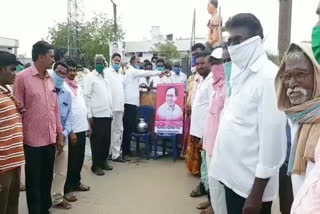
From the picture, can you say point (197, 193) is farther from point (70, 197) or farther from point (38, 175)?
point (38, 175)

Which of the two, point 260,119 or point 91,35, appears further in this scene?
point 91,35

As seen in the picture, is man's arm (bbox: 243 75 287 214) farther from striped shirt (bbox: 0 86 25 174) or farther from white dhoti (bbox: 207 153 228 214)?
striped shirt (bbox: 0 86 25 174)

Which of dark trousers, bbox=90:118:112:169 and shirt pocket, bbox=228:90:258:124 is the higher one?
shirt pocket, bbox=228:90:258:124

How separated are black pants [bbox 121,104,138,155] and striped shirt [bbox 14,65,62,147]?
3.46 m

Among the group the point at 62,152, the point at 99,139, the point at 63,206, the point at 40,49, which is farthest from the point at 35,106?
the point at 99,139

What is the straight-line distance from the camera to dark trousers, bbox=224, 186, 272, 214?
2.25 m

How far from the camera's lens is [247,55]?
2.17 meters

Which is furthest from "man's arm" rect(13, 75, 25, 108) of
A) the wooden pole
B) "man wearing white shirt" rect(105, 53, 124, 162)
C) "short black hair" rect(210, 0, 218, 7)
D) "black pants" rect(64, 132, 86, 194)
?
the wooden pole

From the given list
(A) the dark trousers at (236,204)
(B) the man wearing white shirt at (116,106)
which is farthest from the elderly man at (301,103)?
(B) the man wearing white shirt at (116,106)

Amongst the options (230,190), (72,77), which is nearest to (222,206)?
(230,190)

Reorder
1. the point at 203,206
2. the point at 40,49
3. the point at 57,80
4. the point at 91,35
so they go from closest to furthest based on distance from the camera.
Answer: the point at 40,49
the point at 57,80
the point at 203,206
the point at 91,35

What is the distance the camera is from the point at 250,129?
6.92 feet

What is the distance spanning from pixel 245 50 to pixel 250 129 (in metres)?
0.44

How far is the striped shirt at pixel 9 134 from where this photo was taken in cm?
307
